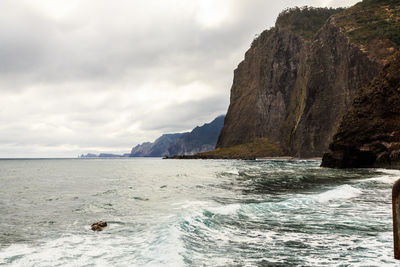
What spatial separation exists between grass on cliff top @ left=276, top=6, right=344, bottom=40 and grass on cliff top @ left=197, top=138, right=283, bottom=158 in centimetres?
5508

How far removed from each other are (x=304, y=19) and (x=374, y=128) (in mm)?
118856

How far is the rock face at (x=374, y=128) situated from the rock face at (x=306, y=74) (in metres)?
30.2

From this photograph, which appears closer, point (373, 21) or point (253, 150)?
point (373, 21)

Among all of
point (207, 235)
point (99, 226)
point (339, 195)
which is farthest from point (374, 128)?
point (99, 226)

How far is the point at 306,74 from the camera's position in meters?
105

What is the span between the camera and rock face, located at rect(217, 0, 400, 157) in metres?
76.8

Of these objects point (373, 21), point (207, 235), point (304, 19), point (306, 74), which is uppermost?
point (304, 19)

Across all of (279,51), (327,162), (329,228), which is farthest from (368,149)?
(279,51)

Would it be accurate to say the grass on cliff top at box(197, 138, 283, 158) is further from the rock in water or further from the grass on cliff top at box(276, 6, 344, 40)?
the rock in water

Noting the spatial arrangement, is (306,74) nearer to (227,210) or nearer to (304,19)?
(304,19)

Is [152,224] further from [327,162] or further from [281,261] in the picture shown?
[327,162]

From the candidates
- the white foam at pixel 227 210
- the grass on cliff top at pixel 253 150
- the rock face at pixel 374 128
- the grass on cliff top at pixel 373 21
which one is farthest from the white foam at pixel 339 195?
the grass on cliff top at pixel 253 150

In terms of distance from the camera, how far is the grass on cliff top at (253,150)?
5310 inches

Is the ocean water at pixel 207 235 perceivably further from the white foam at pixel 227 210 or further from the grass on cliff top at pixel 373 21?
the grass on cliff top at pixel 373 21
